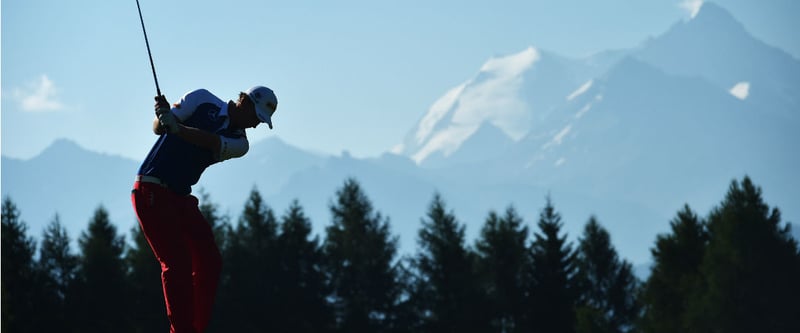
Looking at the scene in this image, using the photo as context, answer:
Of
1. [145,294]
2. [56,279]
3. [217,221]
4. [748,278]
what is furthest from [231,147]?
[217,221]

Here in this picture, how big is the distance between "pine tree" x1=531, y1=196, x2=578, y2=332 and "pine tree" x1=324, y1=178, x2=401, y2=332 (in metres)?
8.50

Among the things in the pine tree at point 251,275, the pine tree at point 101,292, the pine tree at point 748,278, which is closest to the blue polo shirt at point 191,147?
the pine tree at point 101,292

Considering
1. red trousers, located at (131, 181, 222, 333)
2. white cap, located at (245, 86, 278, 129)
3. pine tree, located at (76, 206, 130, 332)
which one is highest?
pine tree, located at (76, 206, 130, 332)

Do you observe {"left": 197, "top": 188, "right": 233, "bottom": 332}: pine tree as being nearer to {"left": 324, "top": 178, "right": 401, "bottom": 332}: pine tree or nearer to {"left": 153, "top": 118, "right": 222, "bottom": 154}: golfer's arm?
{"left": 324, "top": 178, "right": 401, "bottom": 332}: pine tree

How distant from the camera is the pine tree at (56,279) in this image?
60125mm

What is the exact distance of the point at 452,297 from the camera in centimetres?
7119

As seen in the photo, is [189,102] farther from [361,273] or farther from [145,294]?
[361,273]

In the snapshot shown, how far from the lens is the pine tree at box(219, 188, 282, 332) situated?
66062 millimetres

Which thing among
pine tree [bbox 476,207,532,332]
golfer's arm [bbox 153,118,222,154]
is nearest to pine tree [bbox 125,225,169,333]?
pine tree [bbox 476,207,532,332]

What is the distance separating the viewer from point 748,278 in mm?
67750

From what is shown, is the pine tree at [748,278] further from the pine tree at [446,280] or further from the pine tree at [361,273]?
the pine tree at [361,273]

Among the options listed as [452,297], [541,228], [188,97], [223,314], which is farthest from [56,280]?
[188,97]

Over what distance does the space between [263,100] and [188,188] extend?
2.87 feet

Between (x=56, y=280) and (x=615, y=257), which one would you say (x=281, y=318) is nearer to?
(x=56, y=280)
